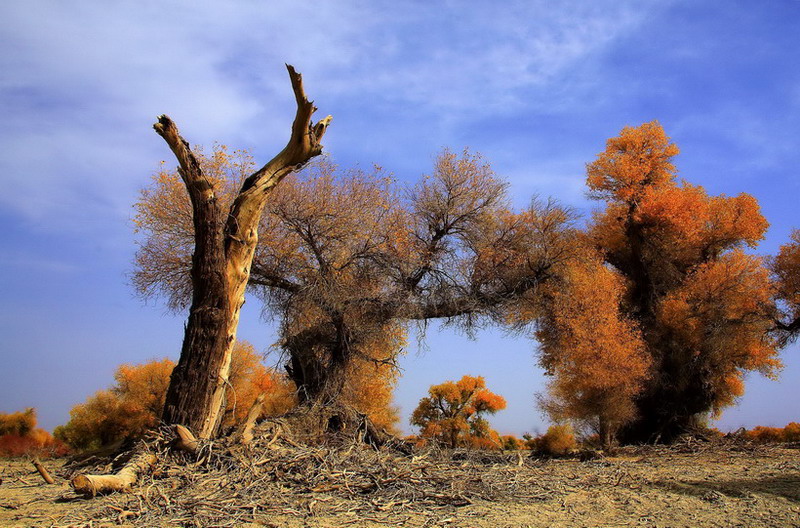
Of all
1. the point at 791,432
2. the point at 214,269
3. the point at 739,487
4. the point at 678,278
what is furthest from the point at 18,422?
the point at 791,432

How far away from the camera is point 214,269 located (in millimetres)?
8805

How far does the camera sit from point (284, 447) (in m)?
8.10

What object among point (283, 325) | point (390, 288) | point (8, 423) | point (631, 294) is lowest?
point (8, 423)

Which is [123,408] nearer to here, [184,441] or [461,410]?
[461,410]

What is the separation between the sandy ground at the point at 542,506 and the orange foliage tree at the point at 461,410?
1331cm

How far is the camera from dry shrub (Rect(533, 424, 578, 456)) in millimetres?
Answer: 17461

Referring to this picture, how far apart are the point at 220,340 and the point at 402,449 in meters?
4.20

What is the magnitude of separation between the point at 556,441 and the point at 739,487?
1035 centimetres

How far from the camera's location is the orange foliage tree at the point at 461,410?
22.2 m

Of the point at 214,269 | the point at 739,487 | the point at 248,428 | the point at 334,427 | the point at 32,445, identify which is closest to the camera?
the point at 739,487

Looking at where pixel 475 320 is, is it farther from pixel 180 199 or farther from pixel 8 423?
pixel 8 423

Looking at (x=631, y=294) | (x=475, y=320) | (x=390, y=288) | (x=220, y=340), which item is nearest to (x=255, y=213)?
(x=220, y=340)

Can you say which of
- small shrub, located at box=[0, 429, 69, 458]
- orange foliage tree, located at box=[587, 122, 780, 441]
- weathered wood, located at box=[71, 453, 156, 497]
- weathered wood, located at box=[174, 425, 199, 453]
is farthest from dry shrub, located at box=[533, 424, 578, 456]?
small shrub, located at box=[0, 429, 69, 458]

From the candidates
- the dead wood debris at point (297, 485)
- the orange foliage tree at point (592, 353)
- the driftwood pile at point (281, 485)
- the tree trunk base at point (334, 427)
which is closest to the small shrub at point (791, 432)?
the orange foliage tree at point (592, 353)
